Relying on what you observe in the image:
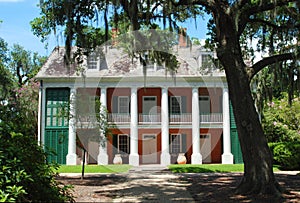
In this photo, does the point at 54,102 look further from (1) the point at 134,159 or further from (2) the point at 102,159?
(1) the point at 134,159

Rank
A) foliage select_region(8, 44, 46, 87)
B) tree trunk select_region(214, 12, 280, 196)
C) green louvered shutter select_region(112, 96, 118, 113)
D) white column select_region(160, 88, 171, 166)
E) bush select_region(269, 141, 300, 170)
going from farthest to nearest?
foliage select_region(8, 44, 46, 87) → green louvered shutter select_region(112, 96, 118, 113) → white column select_region(160, 88, 171, 166) → bush select_region(269, 141, 300, 170) → tree trunk select_region(214, 12, 280, 196)

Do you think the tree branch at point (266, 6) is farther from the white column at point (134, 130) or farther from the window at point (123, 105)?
the window at point (123, 105)

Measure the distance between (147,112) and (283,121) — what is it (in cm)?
861

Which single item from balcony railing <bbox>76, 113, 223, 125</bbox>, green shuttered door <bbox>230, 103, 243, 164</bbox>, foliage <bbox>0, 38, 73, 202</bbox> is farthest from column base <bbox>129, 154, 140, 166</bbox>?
foliage <bbox>0, 38, 73, 202</bbox>

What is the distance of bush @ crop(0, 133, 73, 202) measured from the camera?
15.2 feet

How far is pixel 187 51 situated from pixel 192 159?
7.81m

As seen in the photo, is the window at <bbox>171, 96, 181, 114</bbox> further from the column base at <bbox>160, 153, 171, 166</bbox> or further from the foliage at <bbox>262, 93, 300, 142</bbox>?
the foliage at <bbox>262, 93, 300, 142</bbox>

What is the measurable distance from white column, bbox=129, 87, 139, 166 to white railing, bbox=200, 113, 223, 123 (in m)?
4.30

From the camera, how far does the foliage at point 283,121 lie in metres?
22.8

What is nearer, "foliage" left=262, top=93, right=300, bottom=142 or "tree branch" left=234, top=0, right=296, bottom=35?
"tree branch" left=234, top=0, right=296, bottom=35

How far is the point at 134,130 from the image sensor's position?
23.3 meters

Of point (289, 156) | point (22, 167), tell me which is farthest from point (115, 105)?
point (22, 167)

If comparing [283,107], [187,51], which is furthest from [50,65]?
[283,107]

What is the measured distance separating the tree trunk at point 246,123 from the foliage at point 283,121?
1424cm
